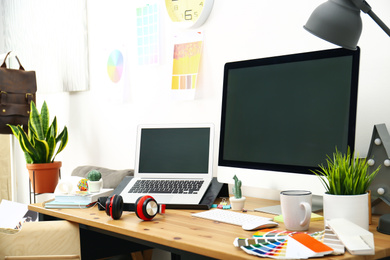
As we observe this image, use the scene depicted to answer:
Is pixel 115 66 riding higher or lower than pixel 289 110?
higher

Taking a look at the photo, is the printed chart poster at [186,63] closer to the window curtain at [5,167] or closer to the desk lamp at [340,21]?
the desk lamp at [340,21]

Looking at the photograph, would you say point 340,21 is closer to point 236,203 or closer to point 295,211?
point 295,211

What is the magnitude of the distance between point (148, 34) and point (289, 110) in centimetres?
118

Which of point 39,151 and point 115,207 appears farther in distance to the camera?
point 39,151

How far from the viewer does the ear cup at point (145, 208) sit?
5.08 feet

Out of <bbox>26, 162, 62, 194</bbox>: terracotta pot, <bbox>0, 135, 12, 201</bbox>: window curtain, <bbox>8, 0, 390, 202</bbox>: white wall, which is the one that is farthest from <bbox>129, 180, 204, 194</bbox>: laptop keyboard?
<bbox>0, 135, 12, 201</bbox>: window curtain

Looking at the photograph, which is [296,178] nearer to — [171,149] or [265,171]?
[265,171]

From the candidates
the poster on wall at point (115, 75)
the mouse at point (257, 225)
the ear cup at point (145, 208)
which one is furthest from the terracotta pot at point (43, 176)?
the mouse at point (257, 225)

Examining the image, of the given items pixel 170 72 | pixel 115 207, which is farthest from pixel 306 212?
pixel 170 72

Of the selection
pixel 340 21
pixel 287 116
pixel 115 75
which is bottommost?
pixel 287 116

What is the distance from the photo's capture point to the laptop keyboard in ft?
6.21

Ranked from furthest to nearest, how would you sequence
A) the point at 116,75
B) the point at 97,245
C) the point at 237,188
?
the point at 116,75 < the point at 97,245 < the point at 237,188

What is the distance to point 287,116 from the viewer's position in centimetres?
163

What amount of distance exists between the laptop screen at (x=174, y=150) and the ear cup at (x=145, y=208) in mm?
441
